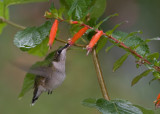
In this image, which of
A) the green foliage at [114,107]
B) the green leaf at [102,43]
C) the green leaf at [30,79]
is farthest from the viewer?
the green leaf at [30,79]

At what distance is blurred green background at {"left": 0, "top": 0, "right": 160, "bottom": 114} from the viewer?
20.4ft

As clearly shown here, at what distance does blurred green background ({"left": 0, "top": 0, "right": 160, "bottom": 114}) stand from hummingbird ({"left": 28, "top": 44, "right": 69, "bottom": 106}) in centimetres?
311

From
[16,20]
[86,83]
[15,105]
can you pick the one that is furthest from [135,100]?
[16,20]

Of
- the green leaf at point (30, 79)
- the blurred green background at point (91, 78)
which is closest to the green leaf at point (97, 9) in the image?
the green leaf at point (30, 79)

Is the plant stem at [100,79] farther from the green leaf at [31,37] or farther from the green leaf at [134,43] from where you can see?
the green leaf at [31,37]

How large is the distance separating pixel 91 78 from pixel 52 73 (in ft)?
13.6

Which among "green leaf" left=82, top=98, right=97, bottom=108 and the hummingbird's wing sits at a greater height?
the hummingbird's wing

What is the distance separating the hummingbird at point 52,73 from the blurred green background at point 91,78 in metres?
3.11

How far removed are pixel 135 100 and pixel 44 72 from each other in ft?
12.9

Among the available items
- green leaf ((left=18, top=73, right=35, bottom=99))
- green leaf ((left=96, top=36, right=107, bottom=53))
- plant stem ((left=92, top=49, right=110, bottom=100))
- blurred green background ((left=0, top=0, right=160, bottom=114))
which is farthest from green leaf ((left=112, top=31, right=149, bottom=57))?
blurred green background ((left=0, top=0, right=160, bottom=114))

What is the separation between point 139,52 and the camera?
2.24 m

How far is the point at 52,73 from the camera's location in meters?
2.77

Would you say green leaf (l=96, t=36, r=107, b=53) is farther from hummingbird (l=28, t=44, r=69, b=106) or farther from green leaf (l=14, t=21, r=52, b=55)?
green leaf (l=14, t=21, r=52, b=55)

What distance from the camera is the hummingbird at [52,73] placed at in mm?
2609
